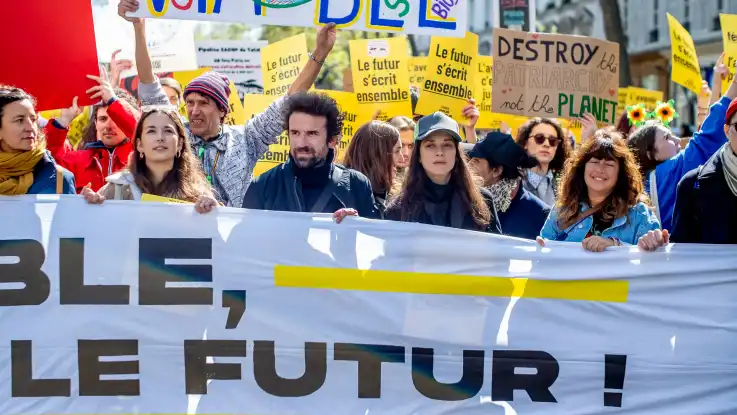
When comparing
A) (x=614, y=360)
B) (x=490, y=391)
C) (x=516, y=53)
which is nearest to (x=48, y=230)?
(x=490, y=391)

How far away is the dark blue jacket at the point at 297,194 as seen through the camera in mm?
4883

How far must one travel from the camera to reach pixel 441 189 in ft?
16.4

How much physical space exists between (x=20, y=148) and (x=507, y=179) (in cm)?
256

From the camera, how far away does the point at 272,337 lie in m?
4.46

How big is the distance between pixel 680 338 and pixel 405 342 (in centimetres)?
113

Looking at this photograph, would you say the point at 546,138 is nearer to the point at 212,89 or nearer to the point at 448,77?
the point at 448,77

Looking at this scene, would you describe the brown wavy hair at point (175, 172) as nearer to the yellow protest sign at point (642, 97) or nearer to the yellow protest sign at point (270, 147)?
the yellow protest sign at point (270, 147)

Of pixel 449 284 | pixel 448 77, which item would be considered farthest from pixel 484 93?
pixel 449 284

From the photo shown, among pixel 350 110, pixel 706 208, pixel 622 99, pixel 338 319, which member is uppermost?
pixel 622 99

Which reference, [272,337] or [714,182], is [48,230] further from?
[714,182]

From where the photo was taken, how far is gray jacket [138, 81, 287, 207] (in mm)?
5289

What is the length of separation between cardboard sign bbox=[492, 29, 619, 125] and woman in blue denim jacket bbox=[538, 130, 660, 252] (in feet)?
9.55

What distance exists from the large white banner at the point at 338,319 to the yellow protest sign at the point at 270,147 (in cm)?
358

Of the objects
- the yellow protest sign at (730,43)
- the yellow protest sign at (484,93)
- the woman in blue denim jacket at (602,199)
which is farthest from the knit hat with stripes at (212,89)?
the yellow protest sign at (484,93)
